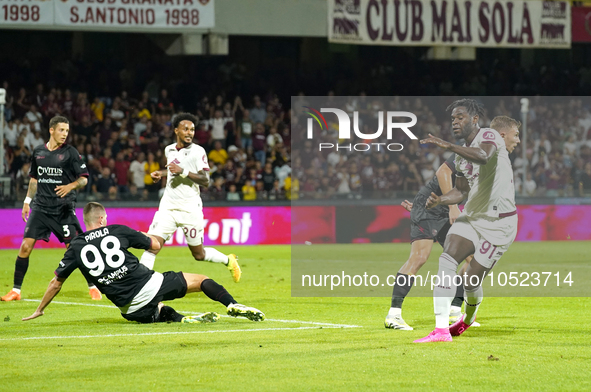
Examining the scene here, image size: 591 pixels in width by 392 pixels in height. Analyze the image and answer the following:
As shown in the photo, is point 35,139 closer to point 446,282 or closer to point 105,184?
point 105,184

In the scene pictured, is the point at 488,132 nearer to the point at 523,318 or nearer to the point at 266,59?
the point at 523,318

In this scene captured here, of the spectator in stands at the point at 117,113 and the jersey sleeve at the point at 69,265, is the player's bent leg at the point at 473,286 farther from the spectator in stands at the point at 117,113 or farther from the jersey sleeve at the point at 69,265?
the spectator in stands at the point at 117,113

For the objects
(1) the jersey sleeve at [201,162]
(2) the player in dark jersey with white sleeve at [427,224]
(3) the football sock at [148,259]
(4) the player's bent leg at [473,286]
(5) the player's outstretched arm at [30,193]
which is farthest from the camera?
(5) the player's outstretched arm at [30,193]

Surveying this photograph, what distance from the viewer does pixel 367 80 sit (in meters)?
30.4

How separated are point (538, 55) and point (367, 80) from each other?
767 cm

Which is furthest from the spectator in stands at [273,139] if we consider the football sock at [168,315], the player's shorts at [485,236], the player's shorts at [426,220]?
the player's shorts at [485,236]

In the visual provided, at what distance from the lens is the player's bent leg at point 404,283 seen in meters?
8.72

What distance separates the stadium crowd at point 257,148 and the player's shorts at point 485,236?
10.6 meters

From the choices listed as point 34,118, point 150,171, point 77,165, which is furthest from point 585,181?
point 77,165

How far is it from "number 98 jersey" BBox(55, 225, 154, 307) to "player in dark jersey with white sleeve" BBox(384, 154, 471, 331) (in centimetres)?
244

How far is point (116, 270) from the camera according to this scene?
8.43m

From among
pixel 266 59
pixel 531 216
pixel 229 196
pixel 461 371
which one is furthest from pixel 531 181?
pixel 461 371

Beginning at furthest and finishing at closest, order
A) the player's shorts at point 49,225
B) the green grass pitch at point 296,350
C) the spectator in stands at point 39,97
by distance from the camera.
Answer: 1. the spectator in stands at point 39,97
2. the player's shorts at point 49,225
3. the green grass pitch at point 296,350

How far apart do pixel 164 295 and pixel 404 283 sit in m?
2.28
